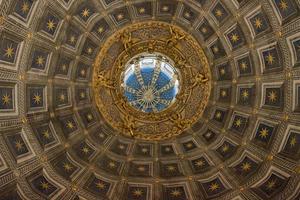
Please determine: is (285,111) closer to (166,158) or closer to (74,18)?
(166,158)

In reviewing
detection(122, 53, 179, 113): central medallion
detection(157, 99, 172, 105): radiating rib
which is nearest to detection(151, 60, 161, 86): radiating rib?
detection(122, 53, 179, 113): central medallion

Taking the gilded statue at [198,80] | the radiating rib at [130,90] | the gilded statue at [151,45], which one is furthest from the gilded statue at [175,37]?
the radiating rib at [130,90]

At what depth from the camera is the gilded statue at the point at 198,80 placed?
101 feet

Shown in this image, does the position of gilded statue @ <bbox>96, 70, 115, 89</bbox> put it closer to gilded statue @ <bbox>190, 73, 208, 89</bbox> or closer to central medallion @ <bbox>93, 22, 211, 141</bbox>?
central medallion @ <bbox>93, 22, 211, 141</bbox>

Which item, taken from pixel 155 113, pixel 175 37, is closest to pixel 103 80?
pixel 155 113

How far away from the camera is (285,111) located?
2889cm

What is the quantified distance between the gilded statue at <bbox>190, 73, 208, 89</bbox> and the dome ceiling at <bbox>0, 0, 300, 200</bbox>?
218 millimetres

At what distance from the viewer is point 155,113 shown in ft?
105

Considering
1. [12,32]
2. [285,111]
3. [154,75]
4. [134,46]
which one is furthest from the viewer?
[154,75]

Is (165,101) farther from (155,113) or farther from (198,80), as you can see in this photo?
(198,80)

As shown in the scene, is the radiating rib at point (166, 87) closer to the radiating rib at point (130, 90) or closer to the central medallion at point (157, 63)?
the central medallion at point (157, 63)

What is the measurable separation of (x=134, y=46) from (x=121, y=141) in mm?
6737

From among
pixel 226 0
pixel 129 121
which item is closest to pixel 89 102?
pixel 129 121

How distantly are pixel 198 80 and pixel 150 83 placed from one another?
5.69 metres
